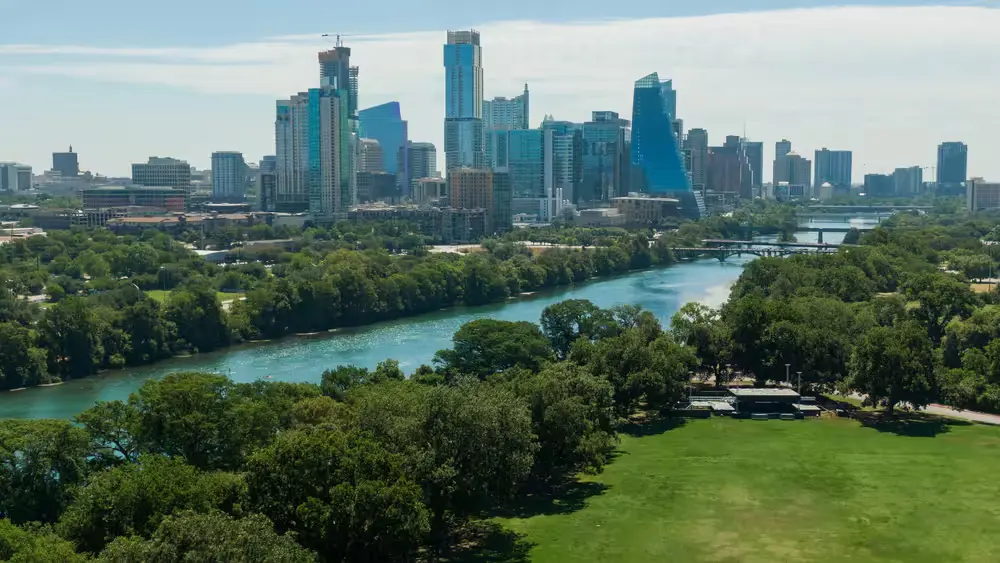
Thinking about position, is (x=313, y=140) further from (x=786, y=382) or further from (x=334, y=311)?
(x=786, y=382)

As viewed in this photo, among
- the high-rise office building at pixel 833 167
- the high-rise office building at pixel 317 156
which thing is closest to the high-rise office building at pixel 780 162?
the high-rise office building at pixel 833 167

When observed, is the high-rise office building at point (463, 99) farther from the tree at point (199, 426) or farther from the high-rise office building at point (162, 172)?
the tree at point (199, 426)

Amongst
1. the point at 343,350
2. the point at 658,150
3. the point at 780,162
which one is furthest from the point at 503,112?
the point at 343,350

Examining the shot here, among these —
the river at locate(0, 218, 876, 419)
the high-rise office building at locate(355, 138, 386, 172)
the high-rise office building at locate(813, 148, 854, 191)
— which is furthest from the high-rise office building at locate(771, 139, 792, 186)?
the river at locate(0, 218, 876, 419)

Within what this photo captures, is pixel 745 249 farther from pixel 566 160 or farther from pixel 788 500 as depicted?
pixel 788 500

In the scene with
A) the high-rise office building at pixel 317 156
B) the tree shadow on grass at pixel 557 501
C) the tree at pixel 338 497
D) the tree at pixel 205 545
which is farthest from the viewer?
the high-rise office building at pixel 317 156

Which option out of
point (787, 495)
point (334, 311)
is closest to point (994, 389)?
point (787, 495)
